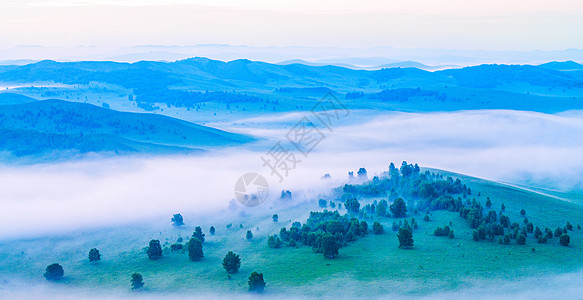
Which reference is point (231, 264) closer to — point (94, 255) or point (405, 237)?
point (94, 255)

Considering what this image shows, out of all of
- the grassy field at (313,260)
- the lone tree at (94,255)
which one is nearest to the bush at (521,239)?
the grassy field at (313,260)

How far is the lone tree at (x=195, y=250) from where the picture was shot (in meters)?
91.7

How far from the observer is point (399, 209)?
349 feet

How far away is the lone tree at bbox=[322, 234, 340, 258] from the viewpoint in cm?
8638

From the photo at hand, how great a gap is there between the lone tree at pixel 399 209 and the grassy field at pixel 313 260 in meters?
2.74

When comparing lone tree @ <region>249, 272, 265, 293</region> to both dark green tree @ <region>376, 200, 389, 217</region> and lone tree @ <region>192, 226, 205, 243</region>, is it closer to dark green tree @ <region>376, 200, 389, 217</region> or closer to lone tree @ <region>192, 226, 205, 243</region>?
→ lone tree @ <region>192, 226, 205, 243</region>

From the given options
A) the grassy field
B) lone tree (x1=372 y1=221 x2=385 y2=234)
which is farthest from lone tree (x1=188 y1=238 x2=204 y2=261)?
lone tree (x1=372 y1=221 x2=385 y2=234)

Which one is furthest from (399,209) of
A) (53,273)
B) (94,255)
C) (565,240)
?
(53,273)

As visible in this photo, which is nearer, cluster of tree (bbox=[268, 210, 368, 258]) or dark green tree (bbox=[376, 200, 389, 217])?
cluster of tree (bbox=[268, 210, 368, 258])

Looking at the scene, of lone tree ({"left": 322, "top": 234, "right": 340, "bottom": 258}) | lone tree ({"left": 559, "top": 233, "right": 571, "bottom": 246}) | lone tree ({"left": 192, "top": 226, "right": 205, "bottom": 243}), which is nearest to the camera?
lone tree ({"left": 322, "top": 234, "right": 340, "bottom": 258})

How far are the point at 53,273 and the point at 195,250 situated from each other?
21.4 meters

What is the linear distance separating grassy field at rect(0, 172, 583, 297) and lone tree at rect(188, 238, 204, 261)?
1.32 m

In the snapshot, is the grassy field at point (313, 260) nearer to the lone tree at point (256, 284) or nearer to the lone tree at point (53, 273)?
the lone tree at point (256, 284)

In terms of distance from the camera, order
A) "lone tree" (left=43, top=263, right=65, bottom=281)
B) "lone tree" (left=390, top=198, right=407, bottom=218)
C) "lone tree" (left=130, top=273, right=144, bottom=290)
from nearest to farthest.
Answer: "lone tree" (left=130, top=273, right=144, bottom=290)
"lone tree" (left=43, top=263, right=65, bottom=281)
"lone tree" (left=390, top=198, right=407, bottom=218)
